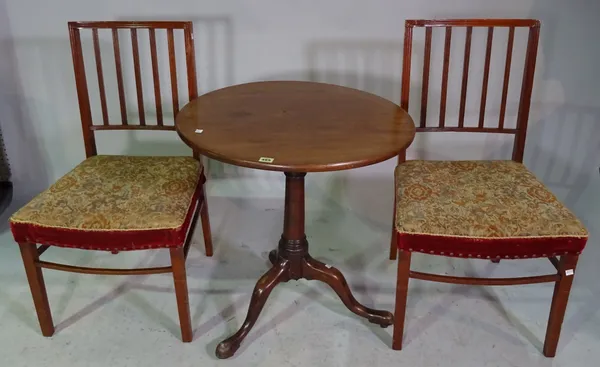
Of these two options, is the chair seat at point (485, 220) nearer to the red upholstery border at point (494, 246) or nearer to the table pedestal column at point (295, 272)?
the red upholstery border at point (494, 246)

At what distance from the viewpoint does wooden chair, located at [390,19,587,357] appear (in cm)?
153

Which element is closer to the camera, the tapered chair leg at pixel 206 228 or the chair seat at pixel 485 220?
the chair seat at pixel 485 220

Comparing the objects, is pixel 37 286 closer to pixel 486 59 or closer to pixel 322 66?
pixel 322 66

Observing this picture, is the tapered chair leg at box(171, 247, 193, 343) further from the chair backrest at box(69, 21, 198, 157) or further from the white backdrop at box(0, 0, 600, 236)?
the white backdrop at box(0, 0, 600, 236)

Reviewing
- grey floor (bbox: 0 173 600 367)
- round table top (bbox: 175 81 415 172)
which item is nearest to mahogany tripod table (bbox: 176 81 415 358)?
round table top (bbox: 175 81 415 172)

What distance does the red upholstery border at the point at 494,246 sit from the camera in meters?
1.52

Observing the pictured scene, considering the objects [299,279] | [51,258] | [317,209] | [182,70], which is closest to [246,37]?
[182,70]

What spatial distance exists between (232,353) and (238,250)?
1.93 feet

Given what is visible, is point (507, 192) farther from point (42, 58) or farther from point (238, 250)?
point (42, 58)

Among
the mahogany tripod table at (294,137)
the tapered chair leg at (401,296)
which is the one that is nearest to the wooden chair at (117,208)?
the mahogany tripod table at (294,137)

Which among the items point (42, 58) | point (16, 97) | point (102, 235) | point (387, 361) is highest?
point (42, 58)

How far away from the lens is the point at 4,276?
6.85ft

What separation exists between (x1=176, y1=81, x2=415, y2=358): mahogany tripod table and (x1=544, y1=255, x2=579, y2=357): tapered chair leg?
49 cm

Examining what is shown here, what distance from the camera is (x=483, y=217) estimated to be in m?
1.57
